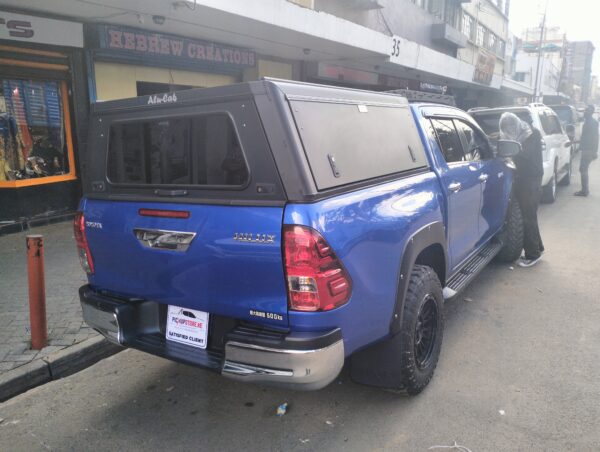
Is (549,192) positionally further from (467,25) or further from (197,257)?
(467,25)

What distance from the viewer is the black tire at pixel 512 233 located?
5781 millimetres

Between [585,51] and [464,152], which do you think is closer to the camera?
[464,152]

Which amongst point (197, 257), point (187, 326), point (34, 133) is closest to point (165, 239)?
point (197, 257)

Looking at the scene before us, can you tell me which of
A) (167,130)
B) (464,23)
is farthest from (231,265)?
(464,23)

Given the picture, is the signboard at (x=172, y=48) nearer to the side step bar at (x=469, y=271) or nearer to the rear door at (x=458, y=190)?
the rear door at (x=458, y=190)

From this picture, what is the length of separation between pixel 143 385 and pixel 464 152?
3406 mm

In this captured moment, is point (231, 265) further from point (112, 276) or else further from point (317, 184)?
point (112, 276)

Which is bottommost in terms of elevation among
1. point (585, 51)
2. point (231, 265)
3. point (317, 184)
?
point (231, 265)

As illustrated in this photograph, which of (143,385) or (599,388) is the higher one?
(599,388)

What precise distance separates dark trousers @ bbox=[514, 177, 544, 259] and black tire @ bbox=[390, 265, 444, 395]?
323 centimetres

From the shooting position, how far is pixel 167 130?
2736mm

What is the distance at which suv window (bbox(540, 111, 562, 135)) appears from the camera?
→ 9.27m

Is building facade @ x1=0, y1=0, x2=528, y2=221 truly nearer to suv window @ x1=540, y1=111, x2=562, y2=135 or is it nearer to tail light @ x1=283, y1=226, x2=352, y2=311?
tail light @ x1=283, y1=226, x2=352, y2=311

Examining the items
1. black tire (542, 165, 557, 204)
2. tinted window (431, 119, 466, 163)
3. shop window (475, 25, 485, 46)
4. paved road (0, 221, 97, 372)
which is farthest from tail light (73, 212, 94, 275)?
shop window (475, 25, 485, 46)
